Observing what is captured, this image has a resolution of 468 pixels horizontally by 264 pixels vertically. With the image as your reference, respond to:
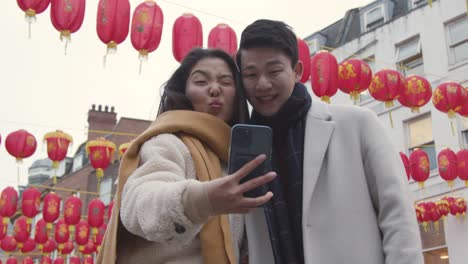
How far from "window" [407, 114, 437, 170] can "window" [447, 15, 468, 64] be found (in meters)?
2.07

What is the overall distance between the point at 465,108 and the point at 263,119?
35.1ft

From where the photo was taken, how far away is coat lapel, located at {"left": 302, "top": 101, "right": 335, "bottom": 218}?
6.97ft

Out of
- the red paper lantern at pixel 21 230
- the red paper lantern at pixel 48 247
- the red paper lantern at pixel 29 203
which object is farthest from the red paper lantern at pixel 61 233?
the red paper lantern at pixel 48 247

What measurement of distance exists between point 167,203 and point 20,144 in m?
12.4

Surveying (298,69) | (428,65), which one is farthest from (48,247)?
(298,69)

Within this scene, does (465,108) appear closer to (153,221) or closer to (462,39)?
(462,39)

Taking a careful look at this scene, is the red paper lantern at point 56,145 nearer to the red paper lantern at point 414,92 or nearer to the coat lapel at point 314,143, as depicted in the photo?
the red paper lantern at point 414,92

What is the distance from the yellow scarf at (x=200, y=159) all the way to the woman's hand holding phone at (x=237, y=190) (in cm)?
36

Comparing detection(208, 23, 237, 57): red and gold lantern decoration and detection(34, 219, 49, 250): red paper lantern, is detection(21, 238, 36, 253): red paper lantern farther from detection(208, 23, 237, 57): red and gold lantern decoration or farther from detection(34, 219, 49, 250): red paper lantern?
detection(208, 23, 237, 57): red and gold lantern decoration

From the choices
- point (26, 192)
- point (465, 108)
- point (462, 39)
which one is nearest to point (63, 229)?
point (26, 192)

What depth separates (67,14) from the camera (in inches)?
352

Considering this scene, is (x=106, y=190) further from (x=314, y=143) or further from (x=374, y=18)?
(x=314, y=143)

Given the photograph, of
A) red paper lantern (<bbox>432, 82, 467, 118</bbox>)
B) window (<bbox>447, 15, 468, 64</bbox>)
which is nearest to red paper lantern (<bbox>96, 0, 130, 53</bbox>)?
red paper lantern (<bbox>432, 82, 467, 118</bbox>)

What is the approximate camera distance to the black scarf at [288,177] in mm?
2154
